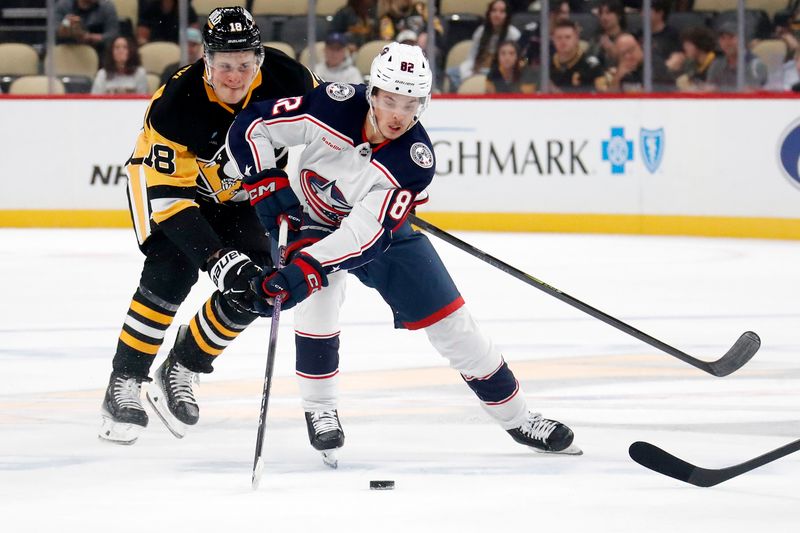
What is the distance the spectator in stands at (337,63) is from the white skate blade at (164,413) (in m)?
5.51

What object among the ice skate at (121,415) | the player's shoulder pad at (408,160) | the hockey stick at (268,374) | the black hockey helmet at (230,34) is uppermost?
the black hockey helmet at (230,34)

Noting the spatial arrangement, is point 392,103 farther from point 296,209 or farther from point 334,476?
point 334,476

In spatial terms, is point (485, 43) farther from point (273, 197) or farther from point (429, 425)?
point (273, 197)

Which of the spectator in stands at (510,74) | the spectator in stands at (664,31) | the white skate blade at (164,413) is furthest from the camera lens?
the spectator in stands at (510,74)

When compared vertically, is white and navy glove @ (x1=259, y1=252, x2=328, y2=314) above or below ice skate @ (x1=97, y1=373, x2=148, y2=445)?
above

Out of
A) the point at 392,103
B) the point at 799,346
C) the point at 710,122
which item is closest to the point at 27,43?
the point at 710,122

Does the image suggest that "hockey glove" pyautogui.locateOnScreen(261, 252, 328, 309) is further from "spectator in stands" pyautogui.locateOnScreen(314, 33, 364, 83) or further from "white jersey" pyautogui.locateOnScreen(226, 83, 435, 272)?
"spectator in stands" pyautogui.locateOnScreen(314, 33, 364, 83)

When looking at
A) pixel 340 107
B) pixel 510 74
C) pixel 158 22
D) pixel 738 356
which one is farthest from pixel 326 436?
pixel 158 22

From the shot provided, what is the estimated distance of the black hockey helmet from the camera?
3.38m

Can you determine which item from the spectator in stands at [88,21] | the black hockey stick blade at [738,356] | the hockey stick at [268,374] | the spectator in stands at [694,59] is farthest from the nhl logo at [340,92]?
the spectator in stands at [88,21]

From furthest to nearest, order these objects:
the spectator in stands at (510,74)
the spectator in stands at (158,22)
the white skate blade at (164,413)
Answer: the spectator in stands at (158,22) < the spectator in stands at (510,74) < the white skate blade at (164,413)

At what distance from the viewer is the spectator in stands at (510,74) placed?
890cm

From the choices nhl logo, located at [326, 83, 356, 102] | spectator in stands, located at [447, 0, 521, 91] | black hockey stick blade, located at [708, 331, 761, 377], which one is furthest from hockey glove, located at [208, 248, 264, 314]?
spectator in stands, located at [447, 0, 521, 91]

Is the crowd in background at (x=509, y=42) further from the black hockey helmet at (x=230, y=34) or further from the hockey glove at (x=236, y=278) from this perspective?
the hockey glove at (x=236, y=278)
